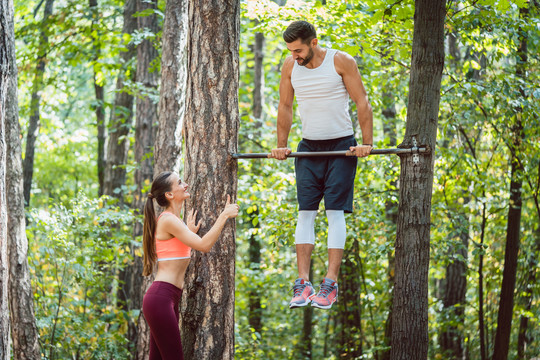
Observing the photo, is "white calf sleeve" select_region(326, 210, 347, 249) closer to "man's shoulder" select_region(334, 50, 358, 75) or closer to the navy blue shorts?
the navy blue shorts

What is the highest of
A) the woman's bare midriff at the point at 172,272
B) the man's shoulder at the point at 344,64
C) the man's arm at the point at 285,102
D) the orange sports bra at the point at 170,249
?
the man's shoulder at the point at 344,64

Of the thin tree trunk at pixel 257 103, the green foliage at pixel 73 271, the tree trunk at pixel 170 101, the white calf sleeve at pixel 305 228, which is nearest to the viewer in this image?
the white calf sleeve at pixel 305 228

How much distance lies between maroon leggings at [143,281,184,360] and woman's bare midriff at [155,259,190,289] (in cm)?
7

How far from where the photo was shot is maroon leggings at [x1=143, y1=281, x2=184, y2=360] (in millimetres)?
4016

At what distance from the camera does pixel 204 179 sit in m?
4.48

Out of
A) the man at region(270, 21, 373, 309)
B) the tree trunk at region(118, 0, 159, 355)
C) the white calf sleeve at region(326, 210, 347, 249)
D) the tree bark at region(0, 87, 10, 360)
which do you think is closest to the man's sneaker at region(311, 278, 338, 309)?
the man at region(270, 21, 373, 309)

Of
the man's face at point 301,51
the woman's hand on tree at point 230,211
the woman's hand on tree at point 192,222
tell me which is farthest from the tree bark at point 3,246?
the man's face at point 301,51

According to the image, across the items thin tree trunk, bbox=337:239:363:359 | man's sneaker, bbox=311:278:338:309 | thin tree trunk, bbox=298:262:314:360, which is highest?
man's sneaker, bbox=311:278:338:309

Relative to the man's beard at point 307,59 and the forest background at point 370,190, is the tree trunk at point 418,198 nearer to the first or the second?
the man's beard at point 307,59

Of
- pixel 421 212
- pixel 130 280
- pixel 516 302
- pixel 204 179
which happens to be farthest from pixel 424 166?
pixel 130 280

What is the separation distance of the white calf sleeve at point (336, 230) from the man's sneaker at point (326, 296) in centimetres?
28

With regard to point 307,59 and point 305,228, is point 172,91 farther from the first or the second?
point 305,228

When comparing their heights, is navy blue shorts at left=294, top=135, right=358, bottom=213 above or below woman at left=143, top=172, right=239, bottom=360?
above

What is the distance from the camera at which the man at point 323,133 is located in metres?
4.41
